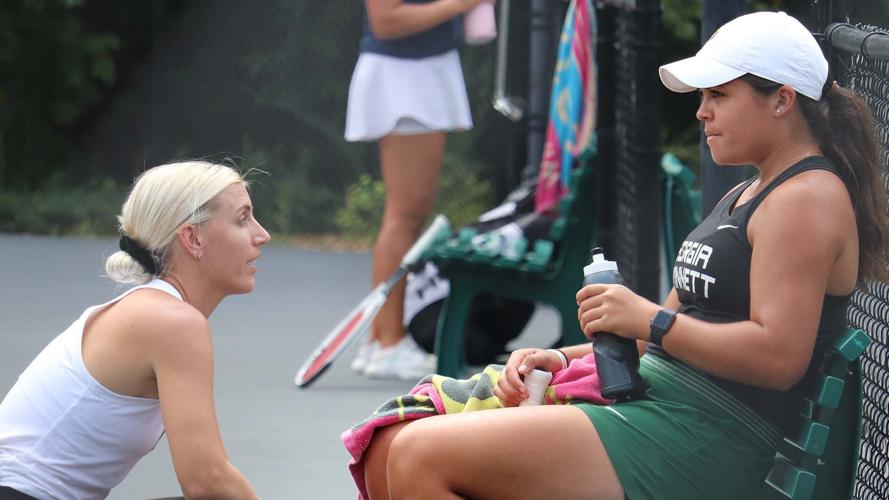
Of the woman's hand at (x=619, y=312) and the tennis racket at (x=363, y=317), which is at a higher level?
the woman's hand at (x=619, y=312)

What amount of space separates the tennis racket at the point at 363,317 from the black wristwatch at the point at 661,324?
2.74 m

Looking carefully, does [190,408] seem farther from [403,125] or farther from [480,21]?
[480,21]

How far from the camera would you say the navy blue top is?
19.3ft

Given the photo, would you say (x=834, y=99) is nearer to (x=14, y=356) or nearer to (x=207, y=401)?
(x=207, y=401)

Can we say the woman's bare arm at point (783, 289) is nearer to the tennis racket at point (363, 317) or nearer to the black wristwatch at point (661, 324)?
the black wristwatch at point (661, 324)

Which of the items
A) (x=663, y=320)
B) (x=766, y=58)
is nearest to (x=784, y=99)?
(x=766, y=58)

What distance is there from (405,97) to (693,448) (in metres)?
3.12

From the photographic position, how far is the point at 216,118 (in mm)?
11531

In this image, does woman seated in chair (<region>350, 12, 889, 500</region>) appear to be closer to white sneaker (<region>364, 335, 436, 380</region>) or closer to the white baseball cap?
the white baseball cap

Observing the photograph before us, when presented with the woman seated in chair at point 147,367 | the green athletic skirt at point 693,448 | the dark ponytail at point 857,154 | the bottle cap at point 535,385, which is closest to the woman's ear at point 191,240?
the woman seated in chair at point 147,367

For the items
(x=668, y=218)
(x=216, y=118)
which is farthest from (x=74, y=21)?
(x=668, y=218)

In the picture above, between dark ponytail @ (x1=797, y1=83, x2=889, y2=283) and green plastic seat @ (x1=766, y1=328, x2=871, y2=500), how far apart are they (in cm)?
16

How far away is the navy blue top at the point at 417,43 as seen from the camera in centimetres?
588

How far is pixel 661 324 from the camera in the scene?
289cm
